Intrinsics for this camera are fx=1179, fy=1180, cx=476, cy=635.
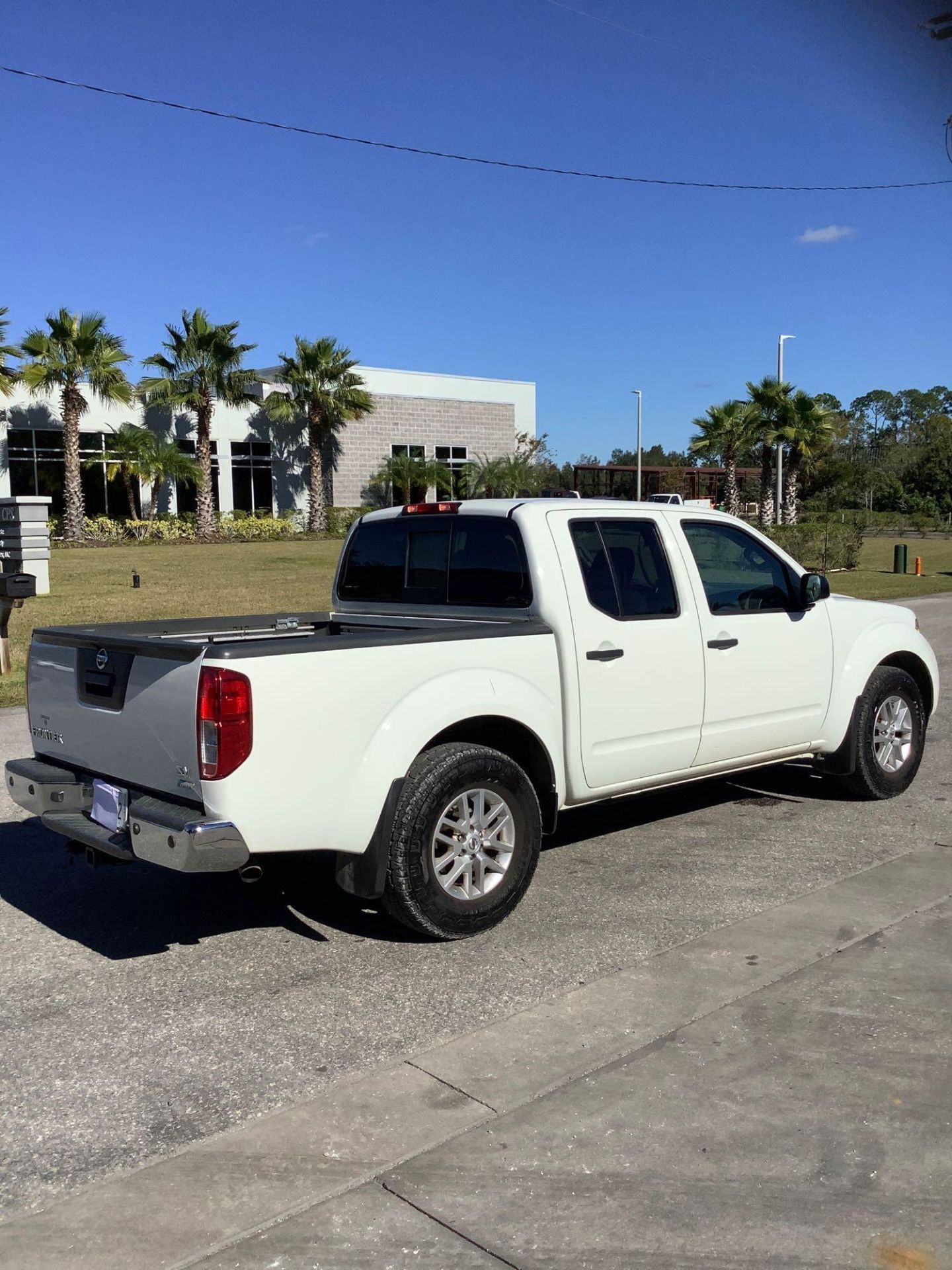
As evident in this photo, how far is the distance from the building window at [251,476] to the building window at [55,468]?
5.13m

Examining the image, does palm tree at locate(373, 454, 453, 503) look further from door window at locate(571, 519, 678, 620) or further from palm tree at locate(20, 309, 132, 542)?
door window at locate(571, 519, 678, 620)

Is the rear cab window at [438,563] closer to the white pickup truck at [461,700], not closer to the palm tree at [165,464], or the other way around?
the white pickup truck at [461,700]

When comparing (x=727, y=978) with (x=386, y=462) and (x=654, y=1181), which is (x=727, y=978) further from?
(x=386, y=462)

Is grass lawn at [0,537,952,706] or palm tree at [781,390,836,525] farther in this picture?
palm tree at [781,390,836,525]

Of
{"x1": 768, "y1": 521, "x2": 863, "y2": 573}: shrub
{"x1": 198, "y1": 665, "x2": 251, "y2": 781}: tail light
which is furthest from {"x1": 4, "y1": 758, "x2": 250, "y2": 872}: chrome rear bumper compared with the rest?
{"x1": 768, "y1": 521, "x2": 863, "y2": 573}: shrub

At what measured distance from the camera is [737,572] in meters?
6.27

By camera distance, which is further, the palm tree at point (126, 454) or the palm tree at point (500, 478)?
the palm tree at point (500, 478)

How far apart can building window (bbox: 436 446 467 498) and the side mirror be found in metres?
47.4

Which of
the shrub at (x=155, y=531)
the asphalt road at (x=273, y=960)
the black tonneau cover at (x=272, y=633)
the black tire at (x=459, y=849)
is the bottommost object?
the asphalt road at (x=273, y=960)

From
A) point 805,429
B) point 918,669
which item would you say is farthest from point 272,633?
point 805,429

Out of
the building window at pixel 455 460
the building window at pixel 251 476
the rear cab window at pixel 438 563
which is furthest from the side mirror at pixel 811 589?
the building window at pixel 455 460

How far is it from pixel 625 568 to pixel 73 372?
37.0 metres

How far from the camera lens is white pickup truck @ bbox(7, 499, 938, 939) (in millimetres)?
4211

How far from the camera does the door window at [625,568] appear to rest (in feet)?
18.1
